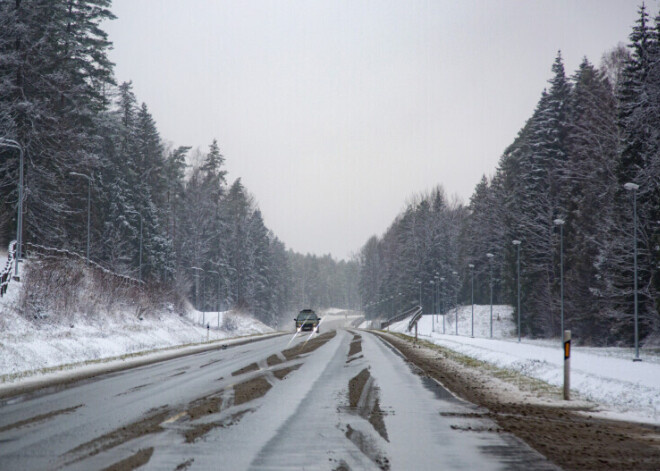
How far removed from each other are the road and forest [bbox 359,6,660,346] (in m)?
19.2

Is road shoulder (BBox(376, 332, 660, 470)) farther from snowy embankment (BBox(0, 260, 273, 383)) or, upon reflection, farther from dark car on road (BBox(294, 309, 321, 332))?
dark car on road (BBox(294, 309, 321, 332))

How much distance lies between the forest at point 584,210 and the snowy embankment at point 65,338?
76.4 ft

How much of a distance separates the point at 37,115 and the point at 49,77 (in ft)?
11.1

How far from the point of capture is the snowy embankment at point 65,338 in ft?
57.7

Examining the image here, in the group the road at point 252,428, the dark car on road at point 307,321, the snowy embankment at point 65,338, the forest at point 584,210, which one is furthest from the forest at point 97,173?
the forest at point 584,210

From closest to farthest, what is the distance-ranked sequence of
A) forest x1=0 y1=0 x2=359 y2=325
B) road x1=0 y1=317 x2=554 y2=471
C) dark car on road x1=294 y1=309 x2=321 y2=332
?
road x1=0 y1=317 x2=554 y2=471, forest x1=0 y1=0 x2=359 y2=325, dark car on road x1=294 y1=309 x2=321 y2=332

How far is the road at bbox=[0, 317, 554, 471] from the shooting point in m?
6.55

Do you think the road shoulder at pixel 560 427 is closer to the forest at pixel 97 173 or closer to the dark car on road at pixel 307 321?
the forest at pixel 97 173

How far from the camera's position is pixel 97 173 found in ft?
168

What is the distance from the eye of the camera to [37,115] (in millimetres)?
34406

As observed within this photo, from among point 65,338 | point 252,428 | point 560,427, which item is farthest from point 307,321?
point 252,428

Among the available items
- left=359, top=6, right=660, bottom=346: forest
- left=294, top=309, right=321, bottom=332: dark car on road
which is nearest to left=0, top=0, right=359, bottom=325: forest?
left=294, top=309, right=321, bottom=332: dark car on road

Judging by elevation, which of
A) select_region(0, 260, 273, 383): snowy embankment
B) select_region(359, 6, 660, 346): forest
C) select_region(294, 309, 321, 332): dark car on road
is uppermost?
select_region(359, 6, 660, 346): forest

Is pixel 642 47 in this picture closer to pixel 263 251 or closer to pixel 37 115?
pixel 37 115
